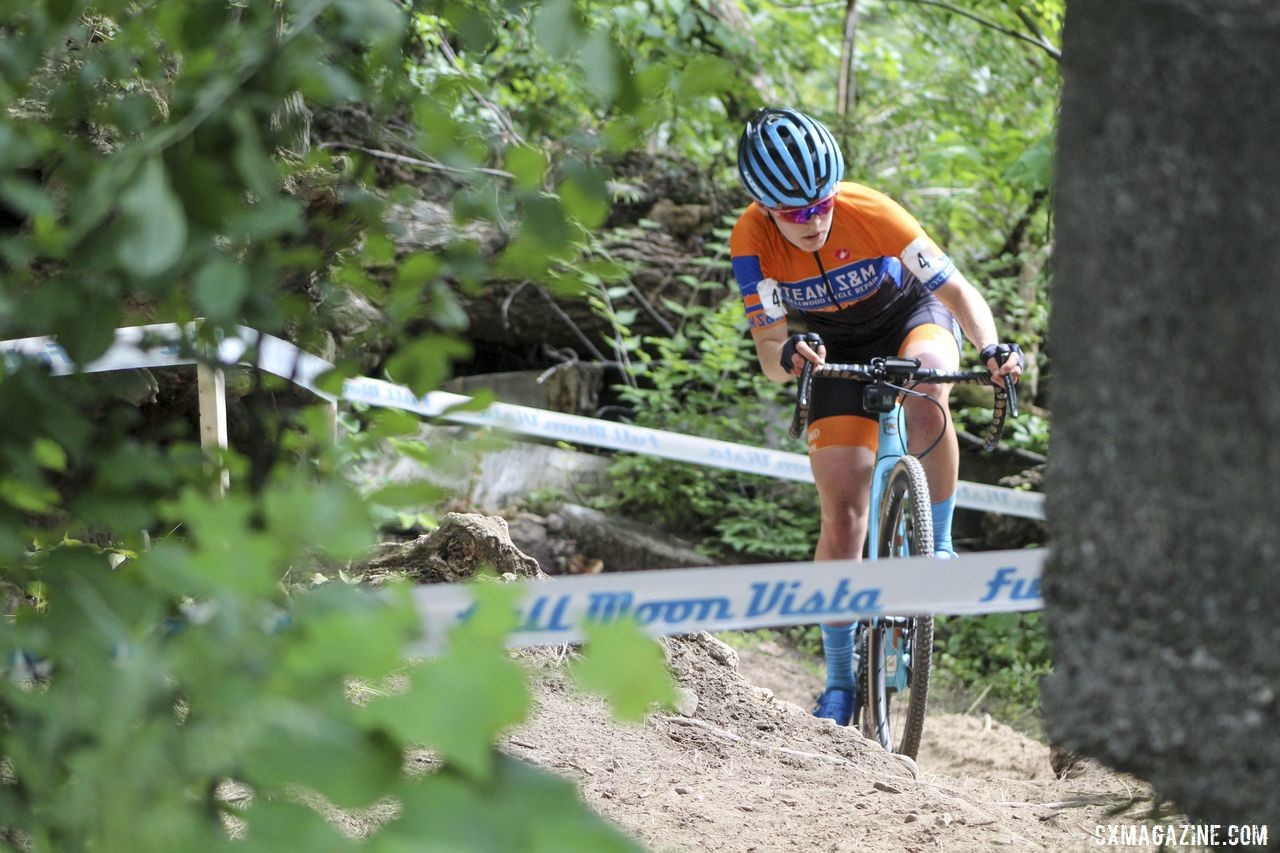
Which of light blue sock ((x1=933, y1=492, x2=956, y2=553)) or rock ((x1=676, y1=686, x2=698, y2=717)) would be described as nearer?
rock ((x1=676, y1=686, x2=698, y2=717))

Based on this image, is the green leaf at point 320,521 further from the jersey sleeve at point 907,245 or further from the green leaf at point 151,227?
the jersey sleeve at point 907,245

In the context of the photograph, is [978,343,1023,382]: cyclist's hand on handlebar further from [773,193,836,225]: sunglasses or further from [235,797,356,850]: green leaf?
[235,797,356,850]: green leaf

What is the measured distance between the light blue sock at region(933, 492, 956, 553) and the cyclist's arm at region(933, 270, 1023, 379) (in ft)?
1.90

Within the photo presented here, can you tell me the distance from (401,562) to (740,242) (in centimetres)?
171

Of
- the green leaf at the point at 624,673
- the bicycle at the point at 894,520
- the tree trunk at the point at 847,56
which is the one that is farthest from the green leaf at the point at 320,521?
the tree trunk at the point at 847,56

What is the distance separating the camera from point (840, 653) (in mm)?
4254

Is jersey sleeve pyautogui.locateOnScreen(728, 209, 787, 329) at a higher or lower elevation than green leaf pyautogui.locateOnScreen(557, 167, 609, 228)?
lower

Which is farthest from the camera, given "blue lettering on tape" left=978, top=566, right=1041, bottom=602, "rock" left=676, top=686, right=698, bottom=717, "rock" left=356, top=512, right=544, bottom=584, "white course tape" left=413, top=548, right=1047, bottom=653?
"rock" left=356, top=512, right=544, bottom=584

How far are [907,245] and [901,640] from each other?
4.69 ft

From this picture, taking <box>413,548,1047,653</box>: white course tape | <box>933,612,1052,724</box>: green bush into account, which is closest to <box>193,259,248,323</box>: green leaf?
<box>413,548,1047,653</box>: white course tape

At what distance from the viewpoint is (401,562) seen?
397 cm

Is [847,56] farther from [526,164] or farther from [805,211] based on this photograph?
[526,164]

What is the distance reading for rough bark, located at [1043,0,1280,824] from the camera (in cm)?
113

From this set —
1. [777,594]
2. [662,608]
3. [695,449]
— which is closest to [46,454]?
[662,608]
